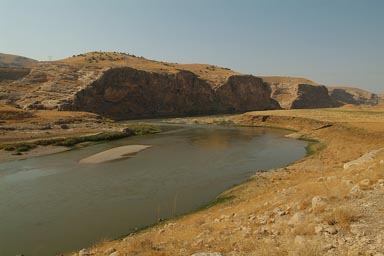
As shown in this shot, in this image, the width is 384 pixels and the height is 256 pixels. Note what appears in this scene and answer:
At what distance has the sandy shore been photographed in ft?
105

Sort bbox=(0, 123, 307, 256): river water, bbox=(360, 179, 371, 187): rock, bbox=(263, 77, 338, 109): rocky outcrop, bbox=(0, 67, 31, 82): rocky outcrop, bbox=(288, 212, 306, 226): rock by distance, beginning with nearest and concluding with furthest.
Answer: bbox=(288, 212, 306, 226): rock
bbox=(360, 179, 371, 187): rock
bbox=(0, 123, 307, 256): river water
bbox=(0, 67, 31, 82): rocky outcrop
bbox=(263, 77, 338, 109): rocky outcrop

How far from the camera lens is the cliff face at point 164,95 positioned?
9506 cm

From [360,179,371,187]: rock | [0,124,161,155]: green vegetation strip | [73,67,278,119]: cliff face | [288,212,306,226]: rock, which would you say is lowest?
[0,124,161,155]: green vegetation strip

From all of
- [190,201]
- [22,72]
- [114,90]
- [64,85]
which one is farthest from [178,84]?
[190,201]

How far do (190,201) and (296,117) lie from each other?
4783 cm

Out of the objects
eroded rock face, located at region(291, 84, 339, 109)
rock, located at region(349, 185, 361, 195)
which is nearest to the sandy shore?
rock, located at region(349, 185, 361, 195)

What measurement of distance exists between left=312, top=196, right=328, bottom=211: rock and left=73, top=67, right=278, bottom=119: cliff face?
79387 mm

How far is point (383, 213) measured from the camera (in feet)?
29.5

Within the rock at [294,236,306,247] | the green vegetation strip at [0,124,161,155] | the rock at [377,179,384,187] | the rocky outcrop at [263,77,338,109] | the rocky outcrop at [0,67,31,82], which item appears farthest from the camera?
the rocky outcrop at [263,77,338,109]

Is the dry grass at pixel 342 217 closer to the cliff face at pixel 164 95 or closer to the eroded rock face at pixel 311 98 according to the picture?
the cliff face at pixel 164 95

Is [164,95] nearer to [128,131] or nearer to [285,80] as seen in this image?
[128,131]

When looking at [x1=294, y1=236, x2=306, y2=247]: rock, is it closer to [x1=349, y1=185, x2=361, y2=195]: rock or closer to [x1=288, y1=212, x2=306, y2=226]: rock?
[x1=288, y1=212, x2=306, y2=226]: rock

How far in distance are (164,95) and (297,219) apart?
101 meters

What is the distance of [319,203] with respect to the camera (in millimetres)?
10516
